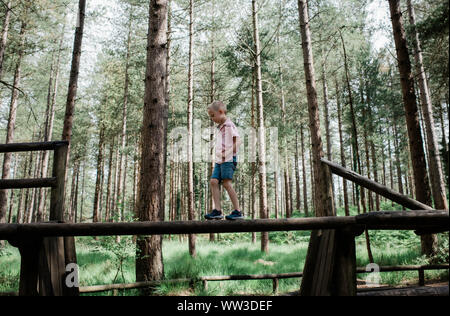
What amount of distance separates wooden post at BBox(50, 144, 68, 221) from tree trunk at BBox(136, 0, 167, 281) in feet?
7.04

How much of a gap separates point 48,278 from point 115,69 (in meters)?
16.8

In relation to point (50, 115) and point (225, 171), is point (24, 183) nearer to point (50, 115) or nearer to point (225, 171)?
point (225, 171)

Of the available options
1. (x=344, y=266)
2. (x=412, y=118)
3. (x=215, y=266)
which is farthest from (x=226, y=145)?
(x=412, y=118)

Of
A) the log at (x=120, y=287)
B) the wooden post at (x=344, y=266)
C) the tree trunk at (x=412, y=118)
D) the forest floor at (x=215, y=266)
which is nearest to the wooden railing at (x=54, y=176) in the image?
the forest floor at (x=215, y=266)

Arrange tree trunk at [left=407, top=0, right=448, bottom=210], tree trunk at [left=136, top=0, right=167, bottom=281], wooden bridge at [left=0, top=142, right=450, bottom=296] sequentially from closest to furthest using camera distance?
1. wooden bridge at [left=0, top=142, right=450, bottom=296]
2. tree trunk at [left=136, top=0, right=167, bottom=281]
3. tree trunk at [left=407, top=0, right=448, bottom=210]

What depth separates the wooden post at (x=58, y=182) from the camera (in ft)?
10.0

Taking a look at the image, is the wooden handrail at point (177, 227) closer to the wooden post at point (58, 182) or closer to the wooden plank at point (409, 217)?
the wooden plank at point (409, 217)

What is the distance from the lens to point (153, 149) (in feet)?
17.6

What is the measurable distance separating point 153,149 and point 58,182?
2.39 m

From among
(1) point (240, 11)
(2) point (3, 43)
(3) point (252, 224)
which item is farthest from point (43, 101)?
(3) point (252, 224)

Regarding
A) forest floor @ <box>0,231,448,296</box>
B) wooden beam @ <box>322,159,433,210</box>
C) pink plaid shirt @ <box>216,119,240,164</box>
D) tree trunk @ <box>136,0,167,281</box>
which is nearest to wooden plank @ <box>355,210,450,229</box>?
wooden beam @ <box>322,159,433,210</box>

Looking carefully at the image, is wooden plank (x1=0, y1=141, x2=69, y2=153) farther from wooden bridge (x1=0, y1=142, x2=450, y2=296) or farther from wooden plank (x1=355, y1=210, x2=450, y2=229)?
wooden plank (x1=355, y1=210, x2=450, y2=229)

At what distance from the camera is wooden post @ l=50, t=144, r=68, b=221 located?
10.0ft
